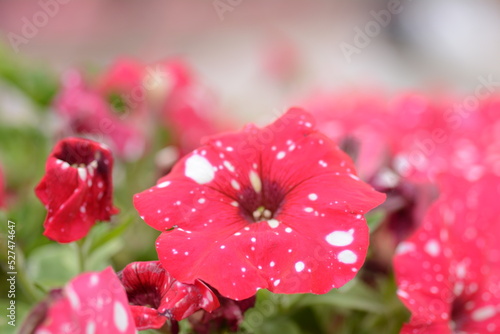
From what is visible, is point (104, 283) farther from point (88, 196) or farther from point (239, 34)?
point (239, 34)

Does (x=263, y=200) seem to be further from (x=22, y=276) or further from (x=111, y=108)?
(x=111, y=108)

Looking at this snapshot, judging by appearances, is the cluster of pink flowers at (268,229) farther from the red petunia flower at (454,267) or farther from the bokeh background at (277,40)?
the bokeh background at (277,40)

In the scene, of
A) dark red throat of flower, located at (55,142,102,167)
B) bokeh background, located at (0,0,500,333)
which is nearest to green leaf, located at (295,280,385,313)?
dark red throat of flower, located at (55,142,102,167)

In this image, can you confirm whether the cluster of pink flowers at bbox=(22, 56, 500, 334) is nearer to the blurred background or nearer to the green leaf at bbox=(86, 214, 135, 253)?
the green leaf at bbox=(86, 214, 135, 253)

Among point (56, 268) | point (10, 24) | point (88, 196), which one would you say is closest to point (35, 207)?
point (56, 268)

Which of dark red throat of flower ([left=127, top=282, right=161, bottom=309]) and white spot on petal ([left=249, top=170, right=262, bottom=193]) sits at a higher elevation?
white spot on petal ([left=249, top=170, right=262, bottom=193])

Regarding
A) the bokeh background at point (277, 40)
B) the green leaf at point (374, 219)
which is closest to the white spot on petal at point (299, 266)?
the green leaf at point (374, 219)

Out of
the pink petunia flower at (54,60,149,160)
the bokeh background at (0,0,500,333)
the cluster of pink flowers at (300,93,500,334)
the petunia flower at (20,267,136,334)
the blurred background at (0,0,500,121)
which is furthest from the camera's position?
the blurred background at (0,0,500,121)
